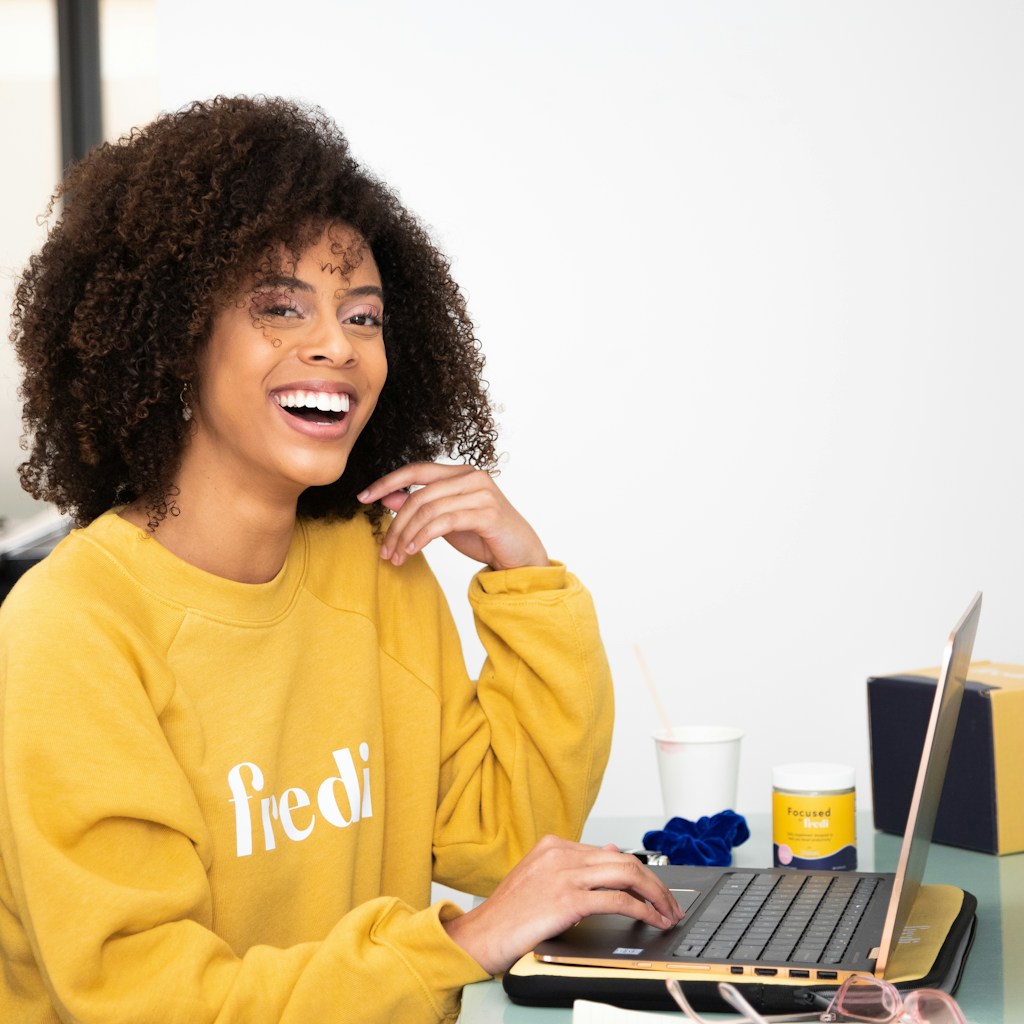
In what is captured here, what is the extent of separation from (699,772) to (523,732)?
7.4 inches

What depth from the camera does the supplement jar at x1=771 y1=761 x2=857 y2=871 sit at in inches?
49.6

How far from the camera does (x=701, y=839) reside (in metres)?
1.34

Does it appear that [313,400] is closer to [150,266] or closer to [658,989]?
[150,266]

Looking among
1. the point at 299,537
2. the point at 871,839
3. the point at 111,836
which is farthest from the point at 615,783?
the point at 111,836

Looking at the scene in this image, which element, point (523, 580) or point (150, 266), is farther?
point (523, 580)

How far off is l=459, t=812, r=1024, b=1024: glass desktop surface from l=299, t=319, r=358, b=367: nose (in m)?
0.57

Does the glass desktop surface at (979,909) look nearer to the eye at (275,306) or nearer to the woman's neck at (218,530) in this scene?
the woman's neck at (218,530)

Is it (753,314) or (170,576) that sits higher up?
(753,314)

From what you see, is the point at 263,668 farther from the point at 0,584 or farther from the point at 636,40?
the point at 636,40

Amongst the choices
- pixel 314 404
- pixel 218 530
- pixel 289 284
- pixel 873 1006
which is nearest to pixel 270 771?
pixel 218 530

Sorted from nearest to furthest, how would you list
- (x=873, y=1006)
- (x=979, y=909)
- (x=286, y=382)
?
1. (x=873, y=1006)
2. (x=979, y=909)
3. (x=286, y=382)

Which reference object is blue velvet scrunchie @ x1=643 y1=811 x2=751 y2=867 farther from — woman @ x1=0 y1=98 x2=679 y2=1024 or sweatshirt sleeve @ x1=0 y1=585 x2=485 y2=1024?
sweatshirt sleeve @ x1=0 y1=585 x2=485 y2=1024

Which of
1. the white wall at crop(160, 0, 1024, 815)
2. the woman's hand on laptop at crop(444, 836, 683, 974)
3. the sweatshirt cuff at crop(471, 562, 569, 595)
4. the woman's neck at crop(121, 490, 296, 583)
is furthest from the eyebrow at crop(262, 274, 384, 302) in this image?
the white wall at crop(160, 0, 1024, 815)

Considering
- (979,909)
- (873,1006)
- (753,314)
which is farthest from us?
(753,314)
